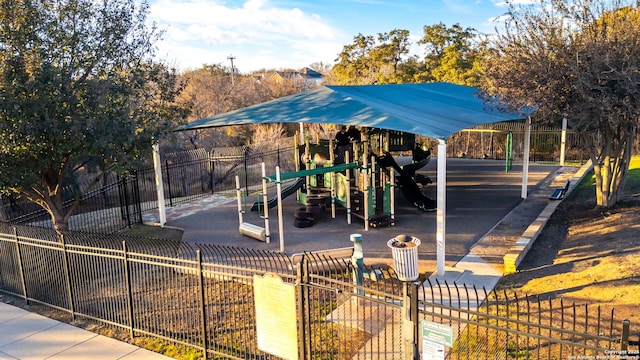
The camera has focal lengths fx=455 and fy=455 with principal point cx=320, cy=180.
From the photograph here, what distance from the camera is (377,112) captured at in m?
10.9

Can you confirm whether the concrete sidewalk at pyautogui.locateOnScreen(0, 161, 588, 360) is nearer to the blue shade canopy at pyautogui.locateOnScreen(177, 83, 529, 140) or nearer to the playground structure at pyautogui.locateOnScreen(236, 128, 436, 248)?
the playground structure at pyautogui.locateOnScreen(236, 128, 436, 248)

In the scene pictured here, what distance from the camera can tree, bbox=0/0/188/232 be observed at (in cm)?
891

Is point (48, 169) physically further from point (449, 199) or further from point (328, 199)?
point (449, 199)

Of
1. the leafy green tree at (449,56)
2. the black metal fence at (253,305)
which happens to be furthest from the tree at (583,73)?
the leafy green tree at (449,56)

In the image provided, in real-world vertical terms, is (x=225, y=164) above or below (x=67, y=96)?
below

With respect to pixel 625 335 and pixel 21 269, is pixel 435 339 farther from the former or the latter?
pixel 21 269

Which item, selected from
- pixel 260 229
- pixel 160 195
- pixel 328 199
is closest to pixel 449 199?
pixel 328 199

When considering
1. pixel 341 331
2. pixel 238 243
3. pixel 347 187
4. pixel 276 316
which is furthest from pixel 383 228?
pixel 276 316

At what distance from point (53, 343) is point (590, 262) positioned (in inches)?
361

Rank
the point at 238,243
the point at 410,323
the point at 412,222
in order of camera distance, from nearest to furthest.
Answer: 1. the point at 410,323
2. the point at 238,243
3. the point at 412,222

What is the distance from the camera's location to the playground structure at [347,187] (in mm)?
11812

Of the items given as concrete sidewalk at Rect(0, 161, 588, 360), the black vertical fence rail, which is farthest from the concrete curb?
the black vertical fence rail

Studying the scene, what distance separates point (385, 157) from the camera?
1389 cm

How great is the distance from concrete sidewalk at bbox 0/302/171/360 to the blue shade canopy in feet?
20.9
